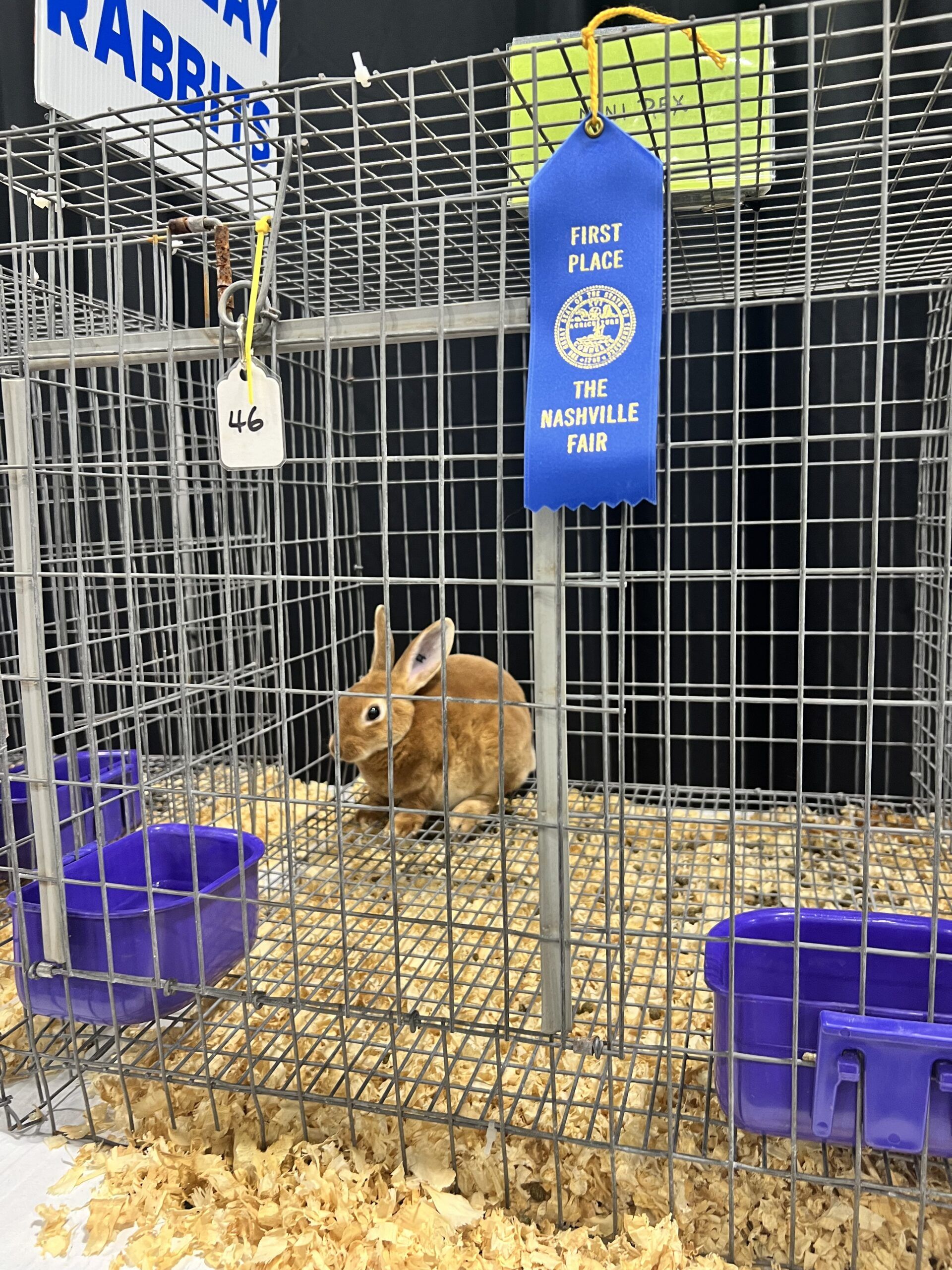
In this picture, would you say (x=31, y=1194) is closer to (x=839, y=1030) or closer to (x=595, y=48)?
(x=839, y=1030)

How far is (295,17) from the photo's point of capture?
2703 millimetres

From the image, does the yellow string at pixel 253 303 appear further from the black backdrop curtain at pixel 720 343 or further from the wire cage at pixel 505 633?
the black backdrop curtain at pixel 720 343

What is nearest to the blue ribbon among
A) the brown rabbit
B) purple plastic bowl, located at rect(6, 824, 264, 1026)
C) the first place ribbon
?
the first place ribbon

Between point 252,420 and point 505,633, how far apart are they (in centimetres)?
46

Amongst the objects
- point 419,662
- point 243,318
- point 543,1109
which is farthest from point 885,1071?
point 419,662

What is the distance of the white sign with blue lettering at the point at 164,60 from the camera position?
2.19 m

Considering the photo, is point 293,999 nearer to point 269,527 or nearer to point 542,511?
point 542,511

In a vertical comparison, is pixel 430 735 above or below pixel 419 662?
→ below

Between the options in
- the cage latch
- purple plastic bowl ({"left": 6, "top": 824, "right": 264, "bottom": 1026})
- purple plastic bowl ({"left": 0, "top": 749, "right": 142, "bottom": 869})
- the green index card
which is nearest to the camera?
the cage latch

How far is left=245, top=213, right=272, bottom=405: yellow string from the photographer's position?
1.16 m

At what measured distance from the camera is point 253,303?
1170mm

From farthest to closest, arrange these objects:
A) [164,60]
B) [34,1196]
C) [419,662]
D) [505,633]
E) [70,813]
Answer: [164,60], [419,662], [70,813], [505,633], [34,1196]

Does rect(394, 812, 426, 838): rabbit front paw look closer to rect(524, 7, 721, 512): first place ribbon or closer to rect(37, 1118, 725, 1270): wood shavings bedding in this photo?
rect(37, 1118, 725, 1270): wood shavings bedding

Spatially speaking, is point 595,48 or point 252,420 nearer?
point 595,48
